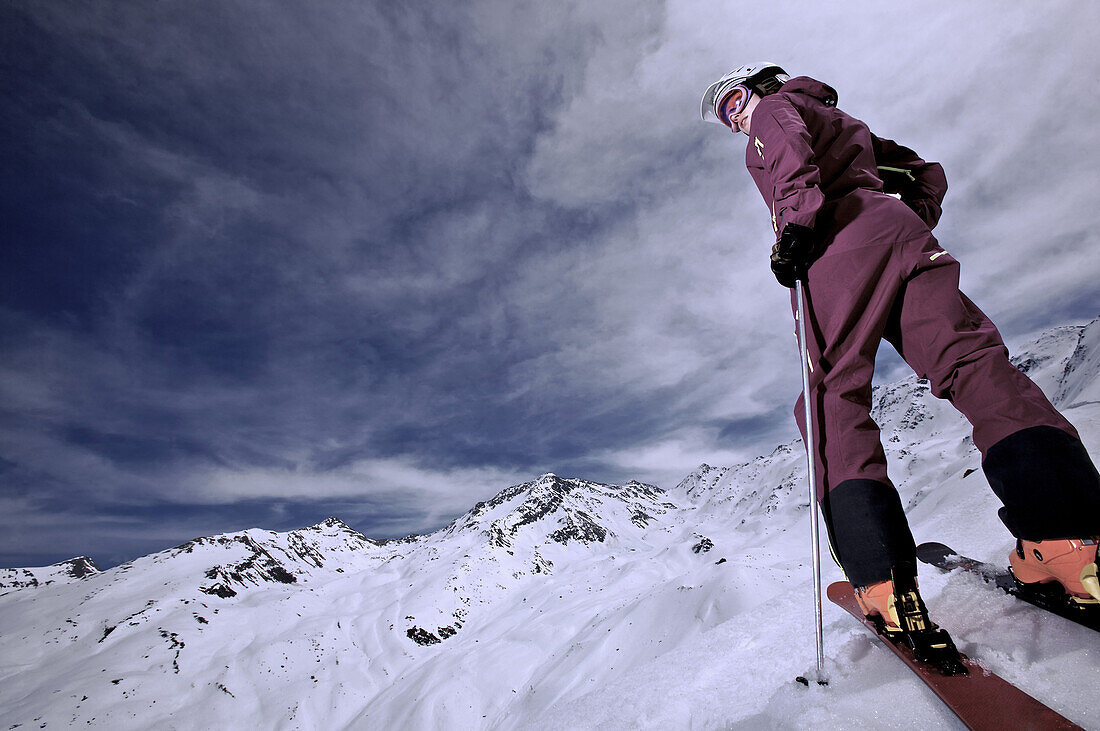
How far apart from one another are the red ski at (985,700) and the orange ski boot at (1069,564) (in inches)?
19.6

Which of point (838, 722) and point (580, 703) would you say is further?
point (580, 703)

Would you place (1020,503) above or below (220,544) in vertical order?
below

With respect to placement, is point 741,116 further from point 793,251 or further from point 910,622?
point 910,622

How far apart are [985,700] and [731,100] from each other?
12.0ft

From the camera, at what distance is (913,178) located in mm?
3154

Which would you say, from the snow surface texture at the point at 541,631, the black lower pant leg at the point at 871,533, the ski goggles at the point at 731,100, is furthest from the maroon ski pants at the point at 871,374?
the ski goggles at the point at 731,100

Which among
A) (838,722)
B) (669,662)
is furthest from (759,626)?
(838,722)

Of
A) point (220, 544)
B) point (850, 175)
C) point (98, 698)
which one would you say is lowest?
point (98, 698)

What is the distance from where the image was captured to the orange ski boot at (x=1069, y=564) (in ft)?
5.32

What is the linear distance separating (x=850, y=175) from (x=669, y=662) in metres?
3.42

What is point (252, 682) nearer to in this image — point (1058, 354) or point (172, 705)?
point (172, 705)

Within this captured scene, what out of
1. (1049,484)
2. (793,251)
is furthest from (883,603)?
(793,251)

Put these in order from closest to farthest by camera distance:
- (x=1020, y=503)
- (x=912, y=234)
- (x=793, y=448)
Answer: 1. (x=1020, y=503)
2. (x=912, y=234)
3. (x=793, y=448)

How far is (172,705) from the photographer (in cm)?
5681
